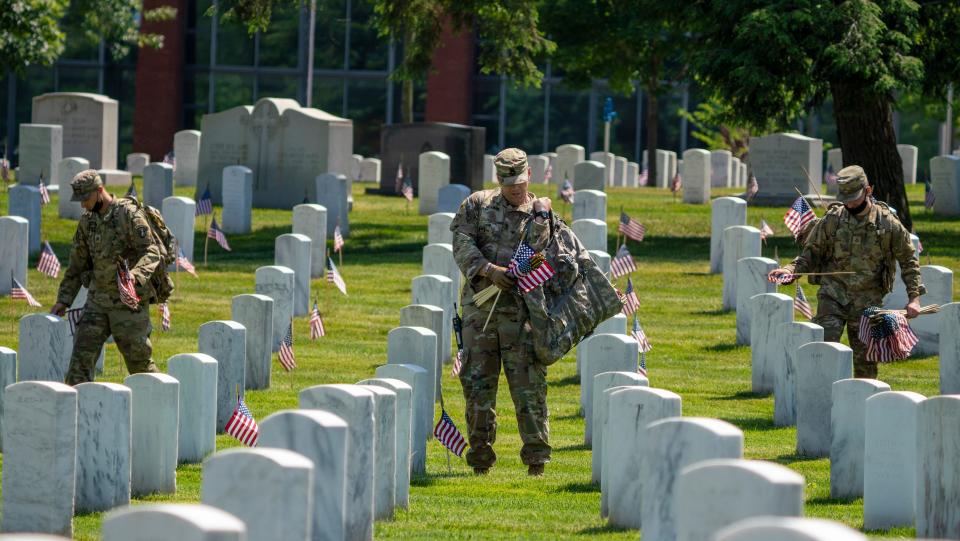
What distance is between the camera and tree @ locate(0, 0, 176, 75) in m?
22.7

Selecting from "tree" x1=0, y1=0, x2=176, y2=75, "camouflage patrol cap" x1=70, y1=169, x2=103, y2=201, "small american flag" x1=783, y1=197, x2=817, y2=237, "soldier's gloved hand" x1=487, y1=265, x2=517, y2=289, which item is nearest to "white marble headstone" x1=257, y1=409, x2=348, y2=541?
"soldier's gloved hand" x1=487, y1=265, x2=517, y2=289

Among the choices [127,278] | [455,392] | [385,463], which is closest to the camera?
[385,463]

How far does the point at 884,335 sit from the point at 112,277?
197 inches

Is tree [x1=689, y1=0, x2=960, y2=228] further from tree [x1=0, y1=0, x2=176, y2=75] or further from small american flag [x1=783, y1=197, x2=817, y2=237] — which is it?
→ tree [x1=0, y1=0, x2=176, y2=75]

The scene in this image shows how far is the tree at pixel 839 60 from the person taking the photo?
20719 mm

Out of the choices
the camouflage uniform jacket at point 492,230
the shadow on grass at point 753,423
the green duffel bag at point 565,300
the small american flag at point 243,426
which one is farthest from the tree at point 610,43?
the small american flag at point 243,426

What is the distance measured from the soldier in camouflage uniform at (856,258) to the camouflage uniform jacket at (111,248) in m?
4.05

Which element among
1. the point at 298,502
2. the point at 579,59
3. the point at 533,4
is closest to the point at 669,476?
the point at 298,502

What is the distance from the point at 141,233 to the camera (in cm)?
1087

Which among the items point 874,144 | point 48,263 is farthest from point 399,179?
point 48,263

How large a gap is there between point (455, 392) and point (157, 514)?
9.39m

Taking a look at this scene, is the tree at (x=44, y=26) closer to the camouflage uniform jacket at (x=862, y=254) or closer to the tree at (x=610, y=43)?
the tree at (x=610, y=43)

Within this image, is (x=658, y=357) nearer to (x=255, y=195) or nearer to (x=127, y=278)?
(x=127, y=278)

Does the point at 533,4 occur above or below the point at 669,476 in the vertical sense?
above
